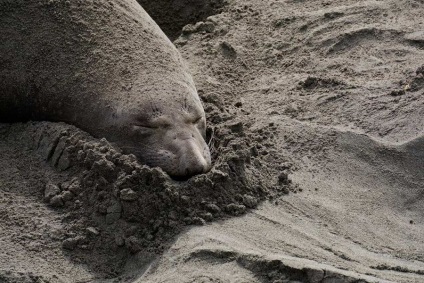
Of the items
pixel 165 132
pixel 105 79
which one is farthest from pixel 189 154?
pixel 105 79

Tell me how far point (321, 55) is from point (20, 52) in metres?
1.53

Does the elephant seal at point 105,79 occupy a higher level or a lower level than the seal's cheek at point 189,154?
higher

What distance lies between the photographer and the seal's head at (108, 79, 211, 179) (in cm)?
389

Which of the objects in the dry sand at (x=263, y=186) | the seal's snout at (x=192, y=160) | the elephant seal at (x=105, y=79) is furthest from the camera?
the elephant seal at (x=105, y=79)

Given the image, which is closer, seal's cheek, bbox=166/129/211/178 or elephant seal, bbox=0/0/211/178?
seal's cheek, bbox=166/129/211/178

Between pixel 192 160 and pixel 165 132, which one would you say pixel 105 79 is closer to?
pixel 165 132

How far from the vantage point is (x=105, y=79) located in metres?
4.22

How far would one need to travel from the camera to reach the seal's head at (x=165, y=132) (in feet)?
12.8

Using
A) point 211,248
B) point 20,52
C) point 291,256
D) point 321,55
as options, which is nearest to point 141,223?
point 211,248

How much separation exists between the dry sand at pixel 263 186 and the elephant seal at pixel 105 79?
10 cm

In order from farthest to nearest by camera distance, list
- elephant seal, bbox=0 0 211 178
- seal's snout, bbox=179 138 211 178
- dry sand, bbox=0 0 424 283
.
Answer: elephant seal, bbox=0 0 211 178 < seal's snout, bbox=179 138 211 178 < dry sand, bbox=0 0 424 283

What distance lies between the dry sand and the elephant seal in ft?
0.34

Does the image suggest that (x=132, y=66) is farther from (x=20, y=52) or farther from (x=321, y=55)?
(x=321, y=55)

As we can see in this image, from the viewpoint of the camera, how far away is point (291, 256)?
3.49 metres
